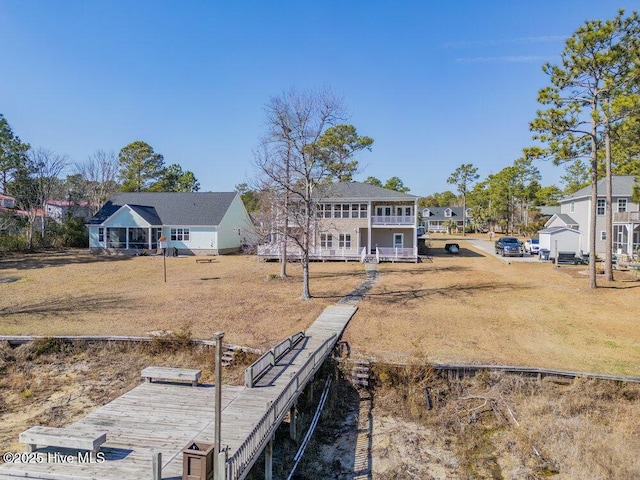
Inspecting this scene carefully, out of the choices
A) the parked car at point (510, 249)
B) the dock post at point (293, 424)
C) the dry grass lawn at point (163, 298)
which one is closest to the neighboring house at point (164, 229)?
the dry grass lawn at point (163, 298)

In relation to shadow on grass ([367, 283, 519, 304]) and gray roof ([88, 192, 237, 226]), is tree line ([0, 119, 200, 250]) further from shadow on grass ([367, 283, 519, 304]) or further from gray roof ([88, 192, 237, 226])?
shadow on grass ([367, 283, 519, 304])

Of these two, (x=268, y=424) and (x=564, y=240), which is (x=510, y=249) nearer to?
(x=564, y=240)

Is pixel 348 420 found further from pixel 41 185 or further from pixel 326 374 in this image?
pixel 41 185

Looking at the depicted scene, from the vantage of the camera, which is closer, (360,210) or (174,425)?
(174,425)

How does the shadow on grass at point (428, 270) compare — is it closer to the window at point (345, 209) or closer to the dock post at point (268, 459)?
the window at point (345, 209)

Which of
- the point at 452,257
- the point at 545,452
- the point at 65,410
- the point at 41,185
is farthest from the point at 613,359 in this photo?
the point at 41,185

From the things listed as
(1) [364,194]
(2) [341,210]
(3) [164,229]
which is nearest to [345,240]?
(2) [341,210]

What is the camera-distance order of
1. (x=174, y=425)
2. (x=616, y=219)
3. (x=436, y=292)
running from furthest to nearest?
(x=616, y=219) < (x=436, y=292) < (x=174, y=425)
